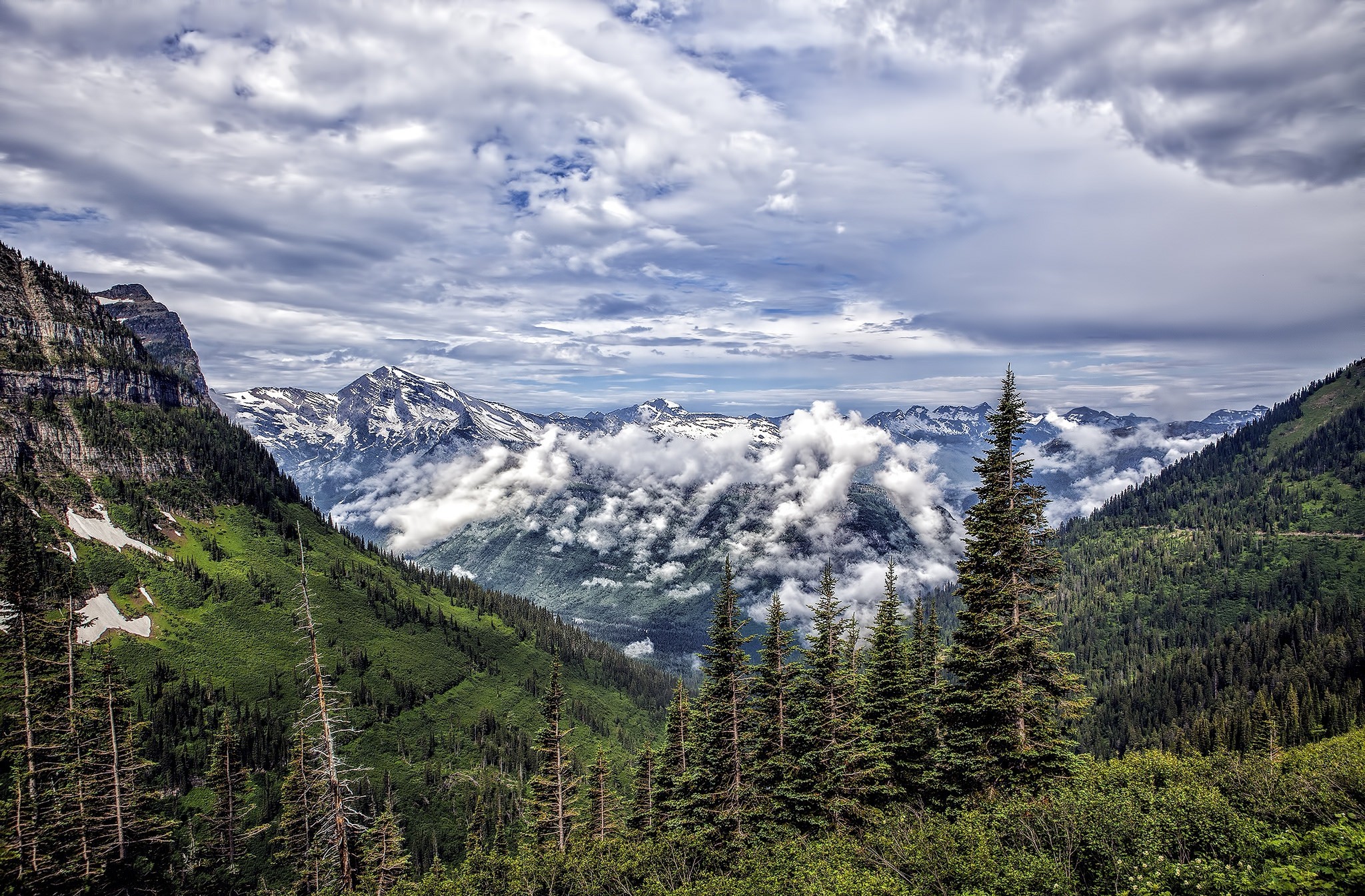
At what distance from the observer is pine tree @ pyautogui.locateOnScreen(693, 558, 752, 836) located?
41.6 meters

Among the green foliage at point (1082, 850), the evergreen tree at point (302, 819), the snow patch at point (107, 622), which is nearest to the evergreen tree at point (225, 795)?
the evergreen tree at point (302, 819)

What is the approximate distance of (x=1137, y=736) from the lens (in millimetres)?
186750

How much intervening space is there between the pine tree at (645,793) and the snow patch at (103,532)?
205435mm

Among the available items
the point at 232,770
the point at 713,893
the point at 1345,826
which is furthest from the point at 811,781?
the point at 232,770

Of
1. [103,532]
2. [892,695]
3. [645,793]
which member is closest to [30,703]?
[645,793]

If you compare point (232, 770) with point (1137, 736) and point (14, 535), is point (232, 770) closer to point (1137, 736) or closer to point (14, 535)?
point (14, 535)

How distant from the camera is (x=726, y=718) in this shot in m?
42.8

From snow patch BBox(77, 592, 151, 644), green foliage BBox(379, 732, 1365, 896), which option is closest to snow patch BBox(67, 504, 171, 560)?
snow patch BBox(77, 592, 151, 644)

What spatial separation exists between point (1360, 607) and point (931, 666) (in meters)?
256

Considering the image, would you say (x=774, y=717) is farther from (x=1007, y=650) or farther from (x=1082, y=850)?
(x=1082, y=850)

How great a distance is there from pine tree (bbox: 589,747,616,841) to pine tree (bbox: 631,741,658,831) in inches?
137

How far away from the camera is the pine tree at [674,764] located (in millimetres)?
50397

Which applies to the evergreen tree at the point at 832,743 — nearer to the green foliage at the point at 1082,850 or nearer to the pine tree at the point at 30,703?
the green foliage at the point at 1082,850

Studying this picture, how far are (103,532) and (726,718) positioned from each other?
771 ft
